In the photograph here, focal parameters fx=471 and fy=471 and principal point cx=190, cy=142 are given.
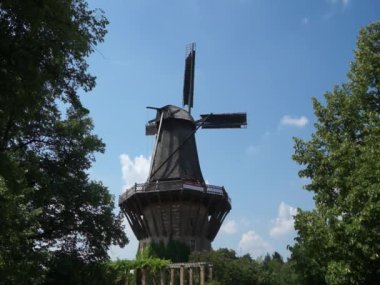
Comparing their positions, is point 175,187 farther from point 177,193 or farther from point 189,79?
point 189,79

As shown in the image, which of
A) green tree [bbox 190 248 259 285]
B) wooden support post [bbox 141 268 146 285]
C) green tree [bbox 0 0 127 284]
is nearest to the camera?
green tree [bbox 0 0 127 284]

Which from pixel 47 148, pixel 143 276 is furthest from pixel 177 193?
pixel 47 148

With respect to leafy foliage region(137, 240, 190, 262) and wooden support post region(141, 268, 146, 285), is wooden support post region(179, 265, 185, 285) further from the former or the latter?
leafy foliage region(137, 240, 190, 262)

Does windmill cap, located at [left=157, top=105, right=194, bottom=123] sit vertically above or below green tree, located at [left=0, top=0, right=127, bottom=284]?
above

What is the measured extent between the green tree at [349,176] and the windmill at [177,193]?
21442mm

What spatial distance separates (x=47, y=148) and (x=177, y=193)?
18.4 meters

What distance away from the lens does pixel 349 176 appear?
49.2ft

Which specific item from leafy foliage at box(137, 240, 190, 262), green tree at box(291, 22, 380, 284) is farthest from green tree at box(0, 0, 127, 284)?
leafy foliage at box(137, 240, 190, 262)

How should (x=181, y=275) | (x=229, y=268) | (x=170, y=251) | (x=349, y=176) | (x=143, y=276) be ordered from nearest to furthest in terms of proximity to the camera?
(x=349, y=176) < (x=181, y=275) < (x=229, y=268) < (x=143, y=276) < (x=170, y=251)

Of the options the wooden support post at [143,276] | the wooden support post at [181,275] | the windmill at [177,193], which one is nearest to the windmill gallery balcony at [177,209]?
the windmill at [177,193]

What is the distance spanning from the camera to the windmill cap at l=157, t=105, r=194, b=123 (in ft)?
142

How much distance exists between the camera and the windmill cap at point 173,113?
43281mm

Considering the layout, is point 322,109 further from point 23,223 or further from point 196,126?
point 196,126

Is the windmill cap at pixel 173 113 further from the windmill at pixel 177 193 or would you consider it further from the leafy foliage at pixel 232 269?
the leafy foliage at pixel 232 269
